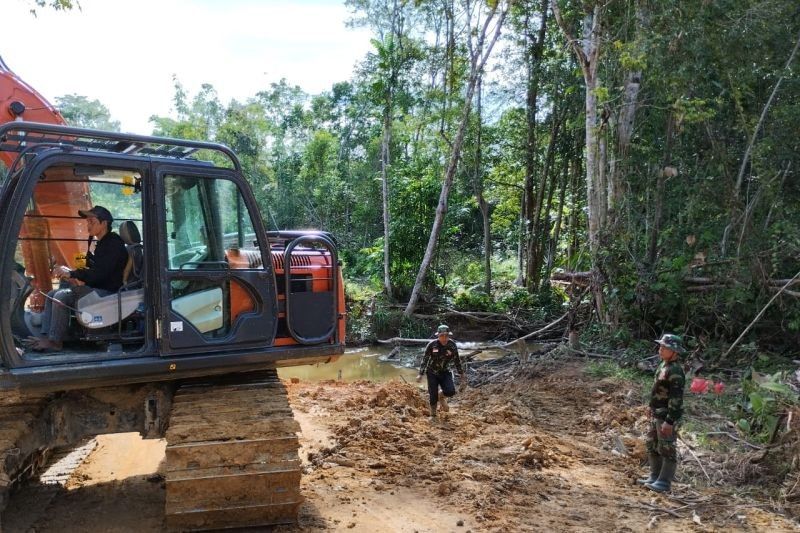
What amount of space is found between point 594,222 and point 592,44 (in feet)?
11.0

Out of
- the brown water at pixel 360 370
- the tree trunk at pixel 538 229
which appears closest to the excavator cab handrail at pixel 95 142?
the brown water at pixel 360 370

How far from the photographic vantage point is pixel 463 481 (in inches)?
230

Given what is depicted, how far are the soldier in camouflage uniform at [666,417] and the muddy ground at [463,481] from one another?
21cm

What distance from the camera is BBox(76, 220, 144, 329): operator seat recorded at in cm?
473

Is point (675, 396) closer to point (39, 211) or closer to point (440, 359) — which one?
→ point (440, 359)

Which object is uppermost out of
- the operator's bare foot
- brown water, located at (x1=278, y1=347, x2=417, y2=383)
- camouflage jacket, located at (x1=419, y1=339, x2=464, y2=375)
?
the operator's bare foot

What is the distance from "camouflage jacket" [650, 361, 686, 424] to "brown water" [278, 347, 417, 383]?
23.6ft

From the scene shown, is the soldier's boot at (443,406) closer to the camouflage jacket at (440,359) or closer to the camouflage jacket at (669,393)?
the camouflage jacket at (440,359)

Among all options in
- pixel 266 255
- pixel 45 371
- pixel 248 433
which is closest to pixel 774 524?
pixel 248 433

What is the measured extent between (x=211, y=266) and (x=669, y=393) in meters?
4.11

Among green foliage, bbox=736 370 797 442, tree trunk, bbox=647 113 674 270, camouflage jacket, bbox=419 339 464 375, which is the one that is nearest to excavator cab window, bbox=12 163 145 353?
camouflage jacket, bbox=419 339 464 375

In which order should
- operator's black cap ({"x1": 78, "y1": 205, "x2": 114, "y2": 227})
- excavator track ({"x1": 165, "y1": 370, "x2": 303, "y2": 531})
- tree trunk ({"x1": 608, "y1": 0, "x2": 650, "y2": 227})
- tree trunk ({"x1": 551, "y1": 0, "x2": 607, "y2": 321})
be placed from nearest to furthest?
excavator track ({"x1": 165, "y1": 370, "x2": 303, "y2": 531}), operator's black cap ({"x1": 78, "y1": 205, "x2": 114, "y2": 227}), tree trunk ({"x1": 608, "y1": 0, "x2": 650, "y2": 227}), tree trunk ({"x1": 551, "y1": 0, "x2": 607, "y2": 321})

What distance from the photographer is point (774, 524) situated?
5.16m

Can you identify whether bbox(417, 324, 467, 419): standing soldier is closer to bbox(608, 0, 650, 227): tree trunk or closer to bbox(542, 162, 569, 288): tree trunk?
bbox(608, 0, 650, 227): tree trunk
